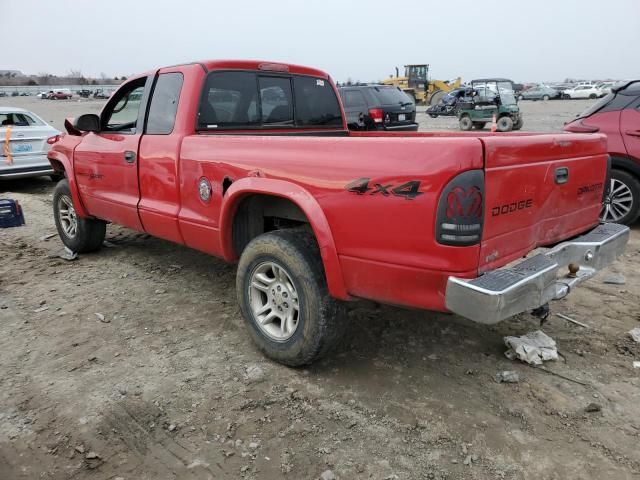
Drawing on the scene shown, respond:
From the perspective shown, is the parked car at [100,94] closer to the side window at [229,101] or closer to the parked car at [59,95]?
the parked car at [59,95]

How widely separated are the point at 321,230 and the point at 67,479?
170 centimetres

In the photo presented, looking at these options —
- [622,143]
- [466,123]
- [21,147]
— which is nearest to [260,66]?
[622,143]

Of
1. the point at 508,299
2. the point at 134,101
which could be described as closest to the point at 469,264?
the point at 508,299

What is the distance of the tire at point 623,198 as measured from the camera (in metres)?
5.98

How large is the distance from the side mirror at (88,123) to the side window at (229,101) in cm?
144

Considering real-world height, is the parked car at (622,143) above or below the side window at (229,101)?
below

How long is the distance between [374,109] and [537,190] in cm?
975

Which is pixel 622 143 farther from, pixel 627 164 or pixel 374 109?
pixel 374 109

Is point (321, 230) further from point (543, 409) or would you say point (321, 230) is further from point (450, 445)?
point (543, 409)

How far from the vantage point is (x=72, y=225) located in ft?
18.4

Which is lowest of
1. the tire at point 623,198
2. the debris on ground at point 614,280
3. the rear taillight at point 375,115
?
the debris on ground at point 614,280

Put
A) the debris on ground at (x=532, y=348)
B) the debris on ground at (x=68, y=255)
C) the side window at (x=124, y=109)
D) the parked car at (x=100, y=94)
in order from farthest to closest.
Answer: the parked car at (x=100, y=94)
the debris on ground at (x=68, y=255)
the side window at (x=124, y=109)
the debris on ground at (x=532, y=348)

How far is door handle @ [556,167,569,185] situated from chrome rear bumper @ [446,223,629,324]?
1.17 feet

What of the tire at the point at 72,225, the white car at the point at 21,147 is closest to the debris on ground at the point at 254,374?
the tire at the point at 72,225
